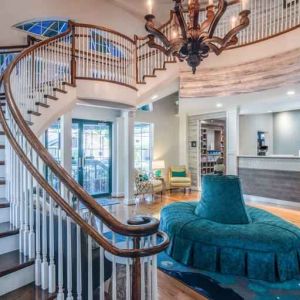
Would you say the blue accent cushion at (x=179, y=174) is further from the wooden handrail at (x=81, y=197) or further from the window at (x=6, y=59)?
the wooden handrail at (x=81, y=197)

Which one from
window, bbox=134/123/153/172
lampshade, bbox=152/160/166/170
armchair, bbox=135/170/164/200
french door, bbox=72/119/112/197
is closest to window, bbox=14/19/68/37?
french door, bbox=72/119/112/197

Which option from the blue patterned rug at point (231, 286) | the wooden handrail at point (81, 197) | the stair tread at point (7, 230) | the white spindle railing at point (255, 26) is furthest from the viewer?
the white spindle railing at point (255, 26)

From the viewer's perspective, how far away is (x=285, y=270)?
293cm

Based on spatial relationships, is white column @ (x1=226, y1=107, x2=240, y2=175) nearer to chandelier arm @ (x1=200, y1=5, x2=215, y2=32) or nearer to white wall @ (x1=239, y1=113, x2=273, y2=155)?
white wall @ (x1=239, y1=113, x2=273, y2=155)

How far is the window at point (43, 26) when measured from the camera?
5.87m

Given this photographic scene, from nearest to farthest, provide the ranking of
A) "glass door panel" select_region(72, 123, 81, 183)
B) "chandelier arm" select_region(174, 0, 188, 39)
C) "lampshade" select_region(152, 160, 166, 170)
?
1. "chandelier arm" select_region(174, 0, 188, 39)
2. "glass door panel" select_region(72, 123, 81, 183)
3. "lampshade" select_region(152, 160, 166, 170)

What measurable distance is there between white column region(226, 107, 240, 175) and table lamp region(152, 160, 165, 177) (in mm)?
2064

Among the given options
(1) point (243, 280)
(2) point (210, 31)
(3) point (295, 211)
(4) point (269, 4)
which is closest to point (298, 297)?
(1) point (243, 280)

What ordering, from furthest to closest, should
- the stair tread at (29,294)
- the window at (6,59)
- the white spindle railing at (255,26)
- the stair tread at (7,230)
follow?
the white spindle railing at (255,26) → the window at (6,59) → the stair tread at (7,230) → the stair tread at (29,294)

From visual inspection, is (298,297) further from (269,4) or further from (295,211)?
(269,4)

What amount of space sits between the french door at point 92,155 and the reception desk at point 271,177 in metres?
4.03

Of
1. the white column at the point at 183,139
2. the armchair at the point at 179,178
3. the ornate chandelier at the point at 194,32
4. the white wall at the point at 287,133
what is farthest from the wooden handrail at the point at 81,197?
the white wall at the point at 287,133

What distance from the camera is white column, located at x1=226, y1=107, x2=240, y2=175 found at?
7.53m

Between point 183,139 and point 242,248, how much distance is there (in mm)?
6391
